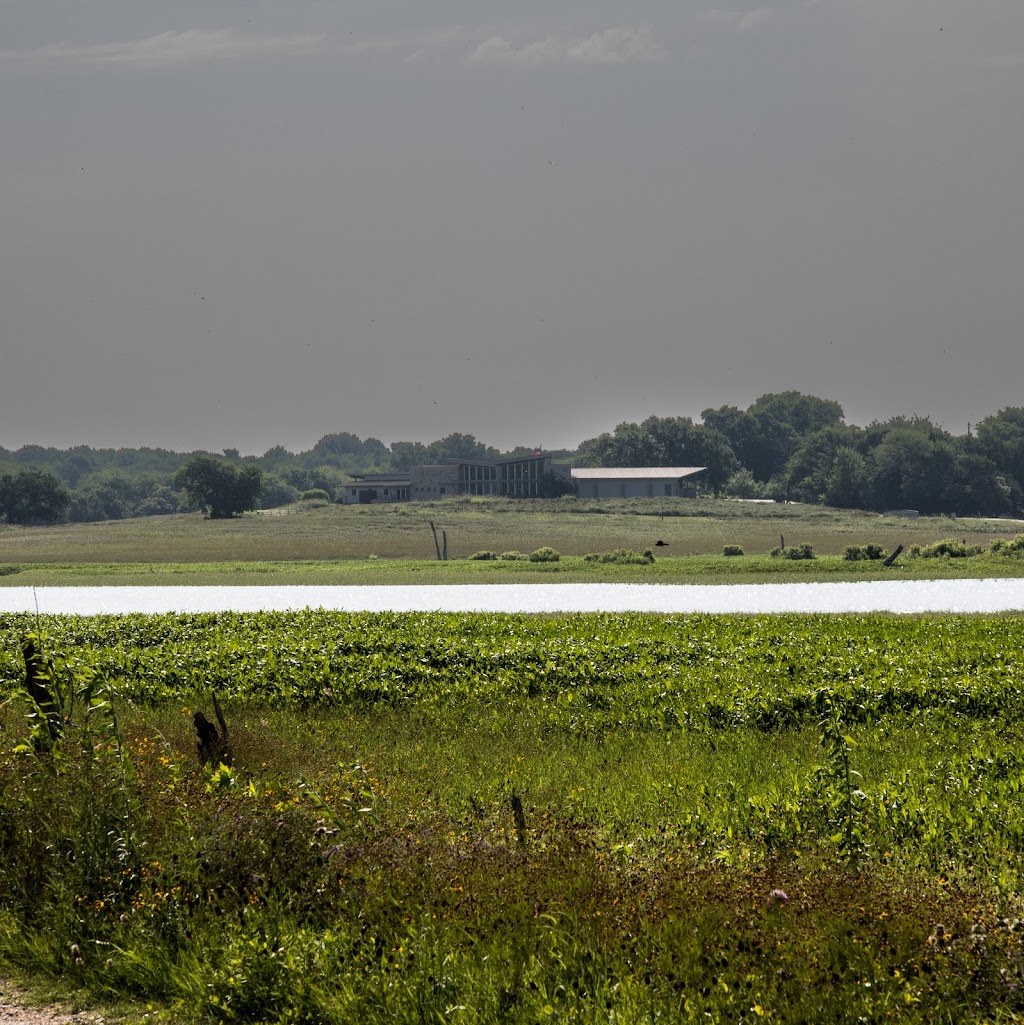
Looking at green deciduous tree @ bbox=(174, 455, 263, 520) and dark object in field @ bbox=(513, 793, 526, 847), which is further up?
green deciduous tree @ bbox=(174, 455, 263, 520)

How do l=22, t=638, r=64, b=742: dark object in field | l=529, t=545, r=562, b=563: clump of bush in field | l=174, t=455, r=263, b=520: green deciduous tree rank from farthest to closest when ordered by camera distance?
l=174, t=455, r=263, b=520: green deciduous tree
l=529, t=545, r=562, b=563: clump of bush in field
l=22, t=638, r=64, b=742: dark object in field

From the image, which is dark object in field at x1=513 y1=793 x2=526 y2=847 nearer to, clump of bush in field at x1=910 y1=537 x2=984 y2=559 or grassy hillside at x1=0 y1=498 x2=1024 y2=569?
clump of bush in field at x1=910 y1=537 x2=984 y2=559

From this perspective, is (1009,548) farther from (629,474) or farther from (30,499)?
(30,499)

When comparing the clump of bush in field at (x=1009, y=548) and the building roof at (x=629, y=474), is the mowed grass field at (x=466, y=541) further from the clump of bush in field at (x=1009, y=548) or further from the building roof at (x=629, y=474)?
the building roof at (x=629, y=474)

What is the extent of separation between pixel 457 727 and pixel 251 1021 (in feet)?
32.7

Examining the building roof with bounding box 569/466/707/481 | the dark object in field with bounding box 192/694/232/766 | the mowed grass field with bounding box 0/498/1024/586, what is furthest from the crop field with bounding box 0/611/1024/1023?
the building roof with bounding box 569/466/707/481

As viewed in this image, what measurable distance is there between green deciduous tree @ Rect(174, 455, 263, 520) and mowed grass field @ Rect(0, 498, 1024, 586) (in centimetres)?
484

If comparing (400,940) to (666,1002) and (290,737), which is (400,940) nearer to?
(666,1002)

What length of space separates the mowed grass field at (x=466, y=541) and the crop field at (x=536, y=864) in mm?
38141

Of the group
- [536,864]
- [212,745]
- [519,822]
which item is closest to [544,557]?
[212,745]

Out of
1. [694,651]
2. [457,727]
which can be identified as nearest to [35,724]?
[457,727]

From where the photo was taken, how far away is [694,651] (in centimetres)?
2294

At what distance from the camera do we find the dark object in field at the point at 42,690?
477 inches

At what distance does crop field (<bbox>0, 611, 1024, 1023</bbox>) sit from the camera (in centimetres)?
767
